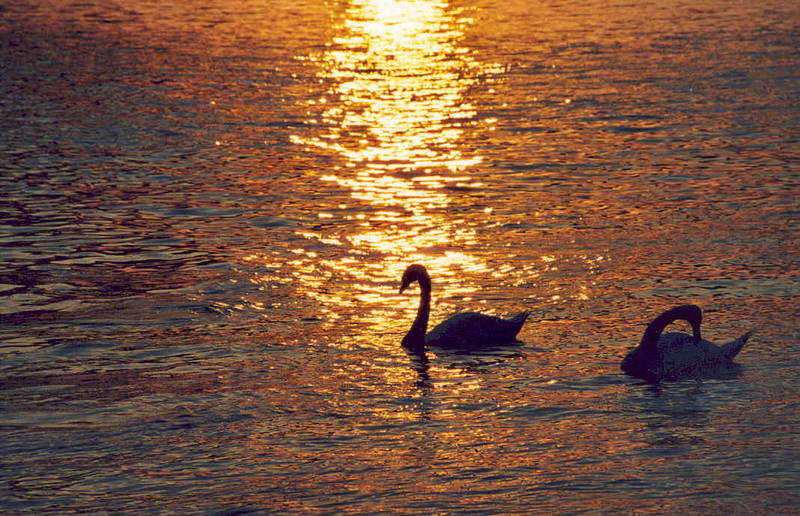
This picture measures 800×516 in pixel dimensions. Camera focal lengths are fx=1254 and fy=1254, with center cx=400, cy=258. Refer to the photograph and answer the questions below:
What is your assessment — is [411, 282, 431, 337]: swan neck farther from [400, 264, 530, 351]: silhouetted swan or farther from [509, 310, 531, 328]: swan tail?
[509, 310, 531, 328]: swan tail

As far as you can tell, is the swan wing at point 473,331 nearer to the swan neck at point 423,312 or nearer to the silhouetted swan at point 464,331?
the silhouetted swan at point 464,331

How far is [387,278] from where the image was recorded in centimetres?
1928

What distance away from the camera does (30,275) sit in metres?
19.4

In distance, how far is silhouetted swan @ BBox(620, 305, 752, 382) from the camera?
14875 mm

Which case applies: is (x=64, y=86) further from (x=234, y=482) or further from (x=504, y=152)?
(x=234, y=482)

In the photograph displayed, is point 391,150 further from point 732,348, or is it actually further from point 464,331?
point 732,348

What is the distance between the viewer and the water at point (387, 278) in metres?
12.4

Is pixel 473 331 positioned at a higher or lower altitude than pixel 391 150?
lower

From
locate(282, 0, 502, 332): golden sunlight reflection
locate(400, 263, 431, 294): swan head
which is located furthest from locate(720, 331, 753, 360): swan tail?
locate(282, 0, 502, 332): golden sunlight reflection

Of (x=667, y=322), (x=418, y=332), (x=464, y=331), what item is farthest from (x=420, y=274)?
(x=667, y=322)

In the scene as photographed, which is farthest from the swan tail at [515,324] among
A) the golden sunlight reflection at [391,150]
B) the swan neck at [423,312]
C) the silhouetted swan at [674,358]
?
the golden sunlight reflection at [391,150]

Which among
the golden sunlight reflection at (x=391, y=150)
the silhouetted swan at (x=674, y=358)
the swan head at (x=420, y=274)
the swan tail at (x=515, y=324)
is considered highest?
the golden sunlight reflection at (x=391, y=150)

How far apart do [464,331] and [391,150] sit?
1484 centimetres

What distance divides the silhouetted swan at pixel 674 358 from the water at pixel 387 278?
224mm
